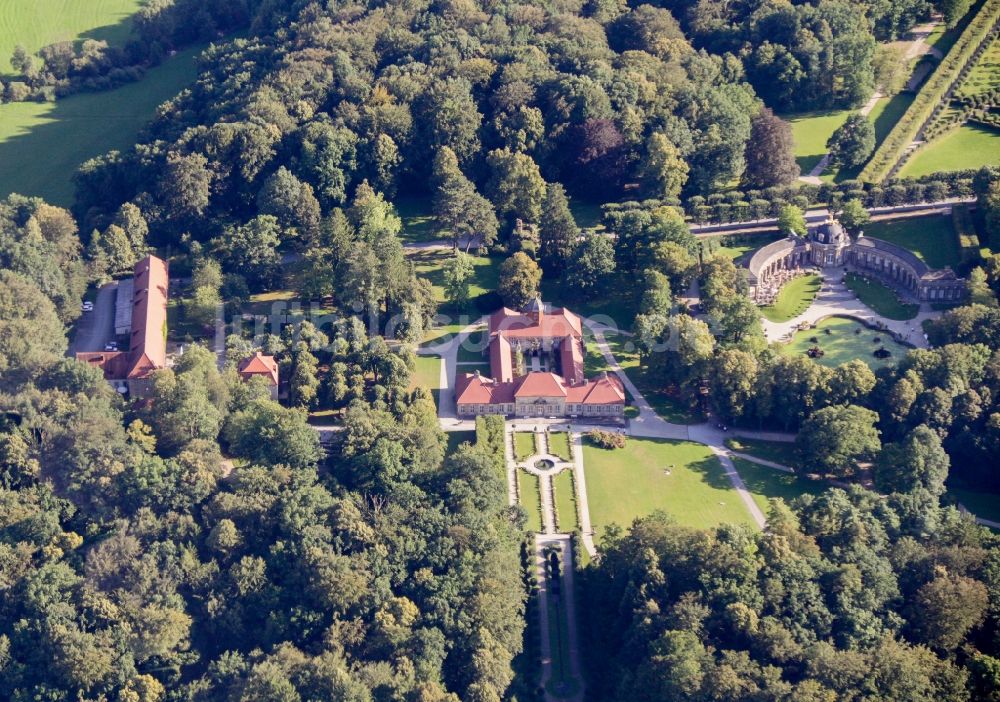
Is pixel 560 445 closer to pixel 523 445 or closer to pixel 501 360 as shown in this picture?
pixel 523 445

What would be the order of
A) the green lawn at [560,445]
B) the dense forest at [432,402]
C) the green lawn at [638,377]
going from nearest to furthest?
the dense forest at [432,402]
the green lawn at [560,445]
the green lawn at [638,377]

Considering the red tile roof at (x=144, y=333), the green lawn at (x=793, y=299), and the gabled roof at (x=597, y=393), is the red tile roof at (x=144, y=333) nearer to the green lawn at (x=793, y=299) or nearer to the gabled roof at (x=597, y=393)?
the gabled roof at (x=597, y=393)

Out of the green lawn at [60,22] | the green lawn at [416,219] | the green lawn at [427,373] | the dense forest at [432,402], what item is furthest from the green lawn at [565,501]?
the green lawn at [60,22]

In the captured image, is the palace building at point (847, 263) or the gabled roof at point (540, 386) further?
the palace building at point (847, 263)

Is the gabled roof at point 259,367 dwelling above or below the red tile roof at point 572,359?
above

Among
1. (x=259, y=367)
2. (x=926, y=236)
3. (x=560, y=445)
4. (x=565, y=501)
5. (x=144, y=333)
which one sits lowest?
(x=565, y=501)

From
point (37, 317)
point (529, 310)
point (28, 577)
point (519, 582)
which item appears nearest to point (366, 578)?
point (519, 582)

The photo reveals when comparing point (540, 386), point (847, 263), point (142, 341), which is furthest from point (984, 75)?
point (142, 341)
